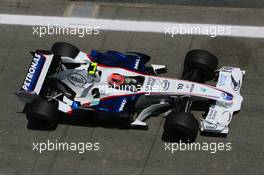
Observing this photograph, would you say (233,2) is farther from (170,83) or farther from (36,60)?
(36,60)

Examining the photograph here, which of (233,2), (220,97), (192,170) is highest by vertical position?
(233,2)

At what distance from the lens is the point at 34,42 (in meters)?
15.5

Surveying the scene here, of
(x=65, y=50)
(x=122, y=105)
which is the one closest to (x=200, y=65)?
(x=122, y=105)

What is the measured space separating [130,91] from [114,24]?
3838 millimetres

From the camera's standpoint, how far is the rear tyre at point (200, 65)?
13.0 meters

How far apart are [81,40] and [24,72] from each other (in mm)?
1999

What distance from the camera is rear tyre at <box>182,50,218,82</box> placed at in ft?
42.7

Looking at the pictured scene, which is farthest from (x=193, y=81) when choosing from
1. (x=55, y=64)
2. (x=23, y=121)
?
(x=23, y=121)

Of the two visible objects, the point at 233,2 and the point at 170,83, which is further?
the point at 233,2

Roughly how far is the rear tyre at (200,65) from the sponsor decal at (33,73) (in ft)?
12.3

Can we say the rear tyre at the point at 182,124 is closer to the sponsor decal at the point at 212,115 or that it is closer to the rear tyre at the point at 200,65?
the sponsor decal at the point at 212,115

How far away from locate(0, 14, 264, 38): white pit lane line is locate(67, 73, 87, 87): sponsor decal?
10.4 ft

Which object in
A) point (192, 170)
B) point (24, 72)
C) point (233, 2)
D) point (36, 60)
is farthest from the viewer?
point (233, 2)

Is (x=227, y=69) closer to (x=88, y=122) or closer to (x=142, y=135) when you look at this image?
(x=142, y=135)
